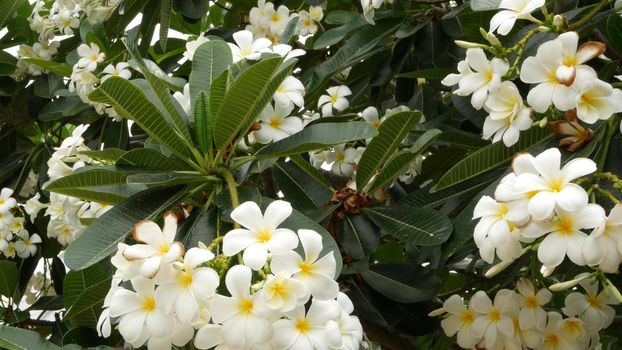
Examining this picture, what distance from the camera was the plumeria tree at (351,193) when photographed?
80 cm

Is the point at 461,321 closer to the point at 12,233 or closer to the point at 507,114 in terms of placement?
the point at 507,114

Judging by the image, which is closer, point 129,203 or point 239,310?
point 239,310

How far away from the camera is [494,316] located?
1.13m

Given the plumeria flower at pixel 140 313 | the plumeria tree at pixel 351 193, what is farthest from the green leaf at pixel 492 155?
the plumeria flower at pixel 140 313

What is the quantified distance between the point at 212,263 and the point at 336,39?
78 centimetres

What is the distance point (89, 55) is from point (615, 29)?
3.47 feet

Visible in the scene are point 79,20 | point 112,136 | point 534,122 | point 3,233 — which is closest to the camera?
point 534,122

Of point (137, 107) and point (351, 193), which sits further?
point (351, 193)

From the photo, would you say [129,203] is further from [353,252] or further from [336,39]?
[336,39]

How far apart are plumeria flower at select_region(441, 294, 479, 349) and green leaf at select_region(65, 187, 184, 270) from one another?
40 centimetres

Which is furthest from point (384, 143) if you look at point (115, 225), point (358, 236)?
point (115, 225)

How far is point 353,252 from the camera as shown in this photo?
1193 millimetres

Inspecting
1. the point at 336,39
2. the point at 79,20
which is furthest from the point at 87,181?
the point at 79,20

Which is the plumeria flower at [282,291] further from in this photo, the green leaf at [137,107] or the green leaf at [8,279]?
the green leaf at [8,279]
